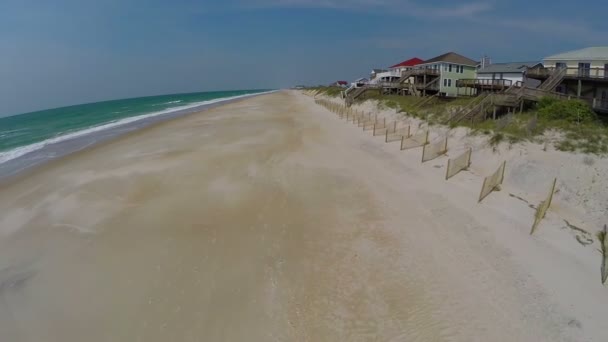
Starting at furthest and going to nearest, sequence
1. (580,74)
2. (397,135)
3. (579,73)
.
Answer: (397,135) → (579,73) → (580,74)

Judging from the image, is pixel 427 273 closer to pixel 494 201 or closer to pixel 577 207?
pixel 494 201

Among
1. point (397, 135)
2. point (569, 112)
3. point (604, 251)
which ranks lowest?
point (604, 251)

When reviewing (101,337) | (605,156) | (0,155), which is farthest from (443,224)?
(0,155)

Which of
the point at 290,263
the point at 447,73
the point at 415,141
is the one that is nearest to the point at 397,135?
the point at 415,141

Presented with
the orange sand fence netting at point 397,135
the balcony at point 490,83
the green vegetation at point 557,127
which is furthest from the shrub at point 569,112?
the balcony at point 490,83

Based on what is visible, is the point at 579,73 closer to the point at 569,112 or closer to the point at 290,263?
the point at 569,112

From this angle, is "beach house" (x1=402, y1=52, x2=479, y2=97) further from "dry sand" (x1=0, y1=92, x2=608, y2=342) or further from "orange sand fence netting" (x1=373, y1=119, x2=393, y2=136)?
"dry sand" (x1=0, y1=92, x2=608, y2=342)

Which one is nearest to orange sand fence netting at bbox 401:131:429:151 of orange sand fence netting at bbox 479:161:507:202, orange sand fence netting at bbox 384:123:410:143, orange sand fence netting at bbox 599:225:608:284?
orange sand fence netting at bbox 384:123:410:143
